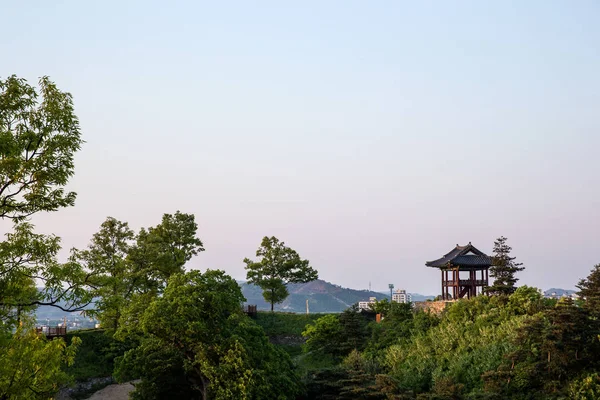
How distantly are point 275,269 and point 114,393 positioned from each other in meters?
21.1

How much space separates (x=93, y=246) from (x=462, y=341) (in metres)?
24.2

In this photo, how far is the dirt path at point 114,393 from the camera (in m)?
32.0

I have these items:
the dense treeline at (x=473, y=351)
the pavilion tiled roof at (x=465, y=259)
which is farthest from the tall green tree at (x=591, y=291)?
the pavilion tiled roof at (x=465, y=259)

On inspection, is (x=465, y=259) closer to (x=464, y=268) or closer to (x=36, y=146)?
(x=464, y=268)

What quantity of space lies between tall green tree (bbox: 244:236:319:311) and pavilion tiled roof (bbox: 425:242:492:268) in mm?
12855

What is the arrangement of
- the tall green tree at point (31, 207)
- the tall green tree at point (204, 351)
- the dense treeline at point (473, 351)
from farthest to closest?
1. the dense treeline at point (473, 351)
2. the tall green tree at point (204, 351)
3. the tall green tree at point (31, 207)

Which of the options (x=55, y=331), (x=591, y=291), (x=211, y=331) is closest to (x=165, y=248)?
(x=55, y=331)

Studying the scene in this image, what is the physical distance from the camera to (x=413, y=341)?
3650 cm

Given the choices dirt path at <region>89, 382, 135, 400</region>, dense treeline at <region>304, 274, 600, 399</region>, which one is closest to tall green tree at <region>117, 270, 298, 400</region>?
dense treeline at <region>304, 274, 600, 399</region>

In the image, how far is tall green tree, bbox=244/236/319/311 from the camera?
169 feet

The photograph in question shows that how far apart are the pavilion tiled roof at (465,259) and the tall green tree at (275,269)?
42.2 feet

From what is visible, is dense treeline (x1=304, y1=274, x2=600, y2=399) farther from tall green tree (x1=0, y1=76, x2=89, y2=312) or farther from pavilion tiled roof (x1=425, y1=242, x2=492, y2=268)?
tall green tree (x1=0, y1=76, x2=89, y2=312)

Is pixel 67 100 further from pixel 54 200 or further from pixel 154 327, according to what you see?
pixel 154 327

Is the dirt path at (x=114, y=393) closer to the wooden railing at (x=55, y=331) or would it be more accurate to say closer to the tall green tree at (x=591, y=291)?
the wooden railing at (x=55, y=331)
